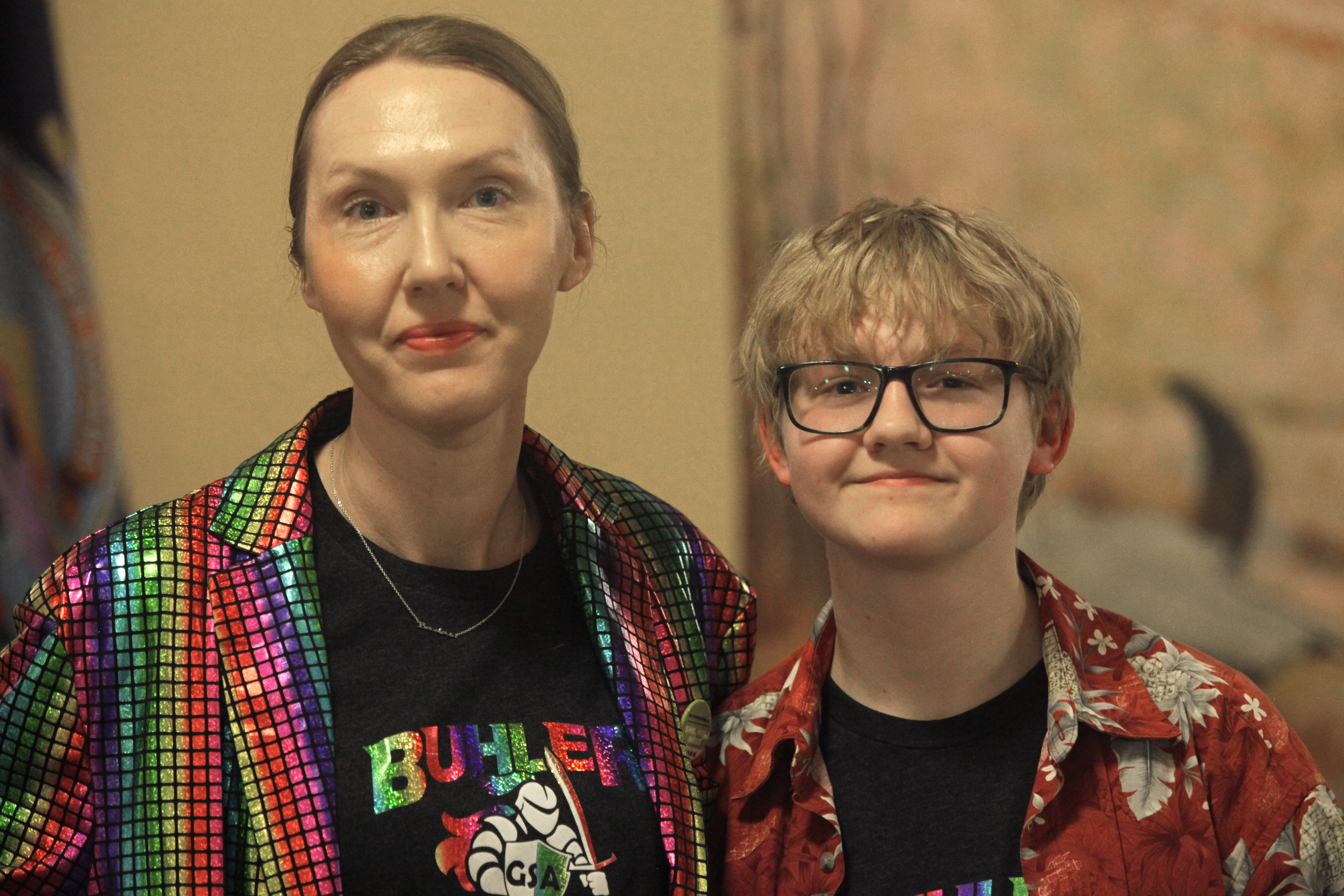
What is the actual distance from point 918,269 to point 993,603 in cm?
35

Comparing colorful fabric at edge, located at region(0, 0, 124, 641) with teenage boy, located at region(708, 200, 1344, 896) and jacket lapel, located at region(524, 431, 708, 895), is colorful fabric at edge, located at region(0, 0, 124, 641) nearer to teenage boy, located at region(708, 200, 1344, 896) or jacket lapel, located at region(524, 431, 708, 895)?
jacket lapel, located at region(524, 431, 708, 895)

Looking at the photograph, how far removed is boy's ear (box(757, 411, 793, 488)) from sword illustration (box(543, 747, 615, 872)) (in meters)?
0.37

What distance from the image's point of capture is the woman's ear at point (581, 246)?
1.43 m

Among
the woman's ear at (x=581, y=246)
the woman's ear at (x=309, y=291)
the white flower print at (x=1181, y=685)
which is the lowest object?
the white flower print at (x=1181, y=685)

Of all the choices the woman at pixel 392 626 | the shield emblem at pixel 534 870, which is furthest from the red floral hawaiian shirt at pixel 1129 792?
the shield emblem at pixel 534 870

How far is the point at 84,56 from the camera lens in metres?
2.54

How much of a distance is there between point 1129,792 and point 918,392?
1.42 feet

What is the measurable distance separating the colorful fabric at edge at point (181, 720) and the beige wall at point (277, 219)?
1300 millimetres

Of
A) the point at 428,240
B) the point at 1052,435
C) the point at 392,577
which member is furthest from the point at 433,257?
the point at 1052,435

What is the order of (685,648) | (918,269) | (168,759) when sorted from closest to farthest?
(168,759) → (918,269) → (685,648)

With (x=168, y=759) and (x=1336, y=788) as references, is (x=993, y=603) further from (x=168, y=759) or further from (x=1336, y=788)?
(x=1336, y=788)

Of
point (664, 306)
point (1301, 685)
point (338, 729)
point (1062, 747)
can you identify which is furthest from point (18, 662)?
point (1301, 685)

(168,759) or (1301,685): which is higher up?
(168,759)

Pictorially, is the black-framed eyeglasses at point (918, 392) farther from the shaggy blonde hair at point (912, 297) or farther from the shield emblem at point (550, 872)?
the shield emblem at point (550, 872)
